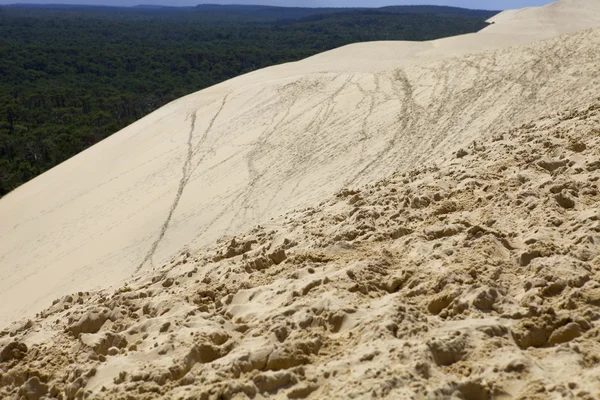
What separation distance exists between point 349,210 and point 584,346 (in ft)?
11.3

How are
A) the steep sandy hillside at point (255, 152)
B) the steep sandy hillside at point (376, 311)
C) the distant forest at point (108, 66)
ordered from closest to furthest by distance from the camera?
the steep sandy hillside at point (376, 311) < the steep sandy hillside at point (255, 152) < the distant forest at point (108, 66)

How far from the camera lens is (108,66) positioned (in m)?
63.0

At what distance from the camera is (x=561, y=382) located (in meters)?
2.95

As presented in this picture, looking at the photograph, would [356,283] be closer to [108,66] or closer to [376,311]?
[376,311]

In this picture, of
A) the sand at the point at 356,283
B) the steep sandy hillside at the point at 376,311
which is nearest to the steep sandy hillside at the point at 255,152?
the sand at the point at 356,283

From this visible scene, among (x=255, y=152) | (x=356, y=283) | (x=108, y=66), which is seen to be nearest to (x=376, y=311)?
(x=356, y=283)

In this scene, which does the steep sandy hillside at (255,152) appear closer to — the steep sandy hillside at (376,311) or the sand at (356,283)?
the sand at (356,283)

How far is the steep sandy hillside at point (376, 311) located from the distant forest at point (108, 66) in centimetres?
1768

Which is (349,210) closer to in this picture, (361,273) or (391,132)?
(361,273)

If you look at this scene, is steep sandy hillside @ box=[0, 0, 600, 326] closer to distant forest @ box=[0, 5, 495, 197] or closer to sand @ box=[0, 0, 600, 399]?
sand @ box=[0, 0, 600, 399]

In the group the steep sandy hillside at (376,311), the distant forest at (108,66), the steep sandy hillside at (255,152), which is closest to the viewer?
the steep sandy hillside at (376,311)

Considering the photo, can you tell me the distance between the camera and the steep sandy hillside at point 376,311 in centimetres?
323

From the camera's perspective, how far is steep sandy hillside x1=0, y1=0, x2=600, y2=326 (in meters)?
11.3

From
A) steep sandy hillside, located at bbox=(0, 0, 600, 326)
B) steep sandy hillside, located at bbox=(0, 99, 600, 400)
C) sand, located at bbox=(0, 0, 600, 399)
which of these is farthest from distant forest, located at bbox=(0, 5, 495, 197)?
steep sandy hillside, located at bbox=(0, 99, 600, 400)
